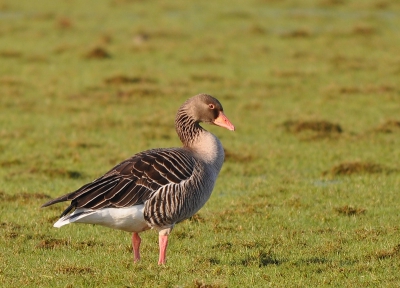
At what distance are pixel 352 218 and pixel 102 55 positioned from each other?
16.0 metres

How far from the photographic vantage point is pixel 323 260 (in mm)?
8133

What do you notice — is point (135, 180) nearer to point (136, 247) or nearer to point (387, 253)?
point (136, 247)

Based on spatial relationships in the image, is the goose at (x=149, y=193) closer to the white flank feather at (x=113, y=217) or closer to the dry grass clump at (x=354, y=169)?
the white flank feather at (x=113, y=217)

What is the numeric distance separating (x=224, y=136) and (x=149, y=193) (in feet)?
27.8

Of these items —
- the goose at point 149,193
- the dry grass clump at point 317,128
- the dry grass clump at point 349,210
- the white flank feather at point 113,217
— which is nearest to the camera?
the white flank feather at point 113,217

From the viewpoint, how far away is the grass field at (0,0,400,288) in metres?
8.02

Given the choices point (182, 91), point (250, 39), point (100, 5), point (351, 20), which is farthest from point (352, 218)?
point (100, 5)

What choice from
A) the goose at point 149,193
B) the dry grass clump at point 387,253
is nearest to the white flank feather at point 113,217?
the goose at point 149,193

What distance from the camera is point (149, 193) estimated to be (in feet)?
25.6

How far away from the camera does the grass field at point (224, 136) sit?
26.3 ft

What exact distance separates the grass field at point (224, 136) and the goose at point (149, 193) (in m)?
0.45

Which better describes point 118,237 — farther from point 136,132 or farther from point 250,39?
point 250,39

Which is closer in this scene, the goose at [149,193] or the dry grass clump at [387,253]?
the goose at [149,193]

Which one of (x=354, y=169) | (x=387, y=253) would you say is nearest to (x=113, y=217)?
(x=387, y=253)
